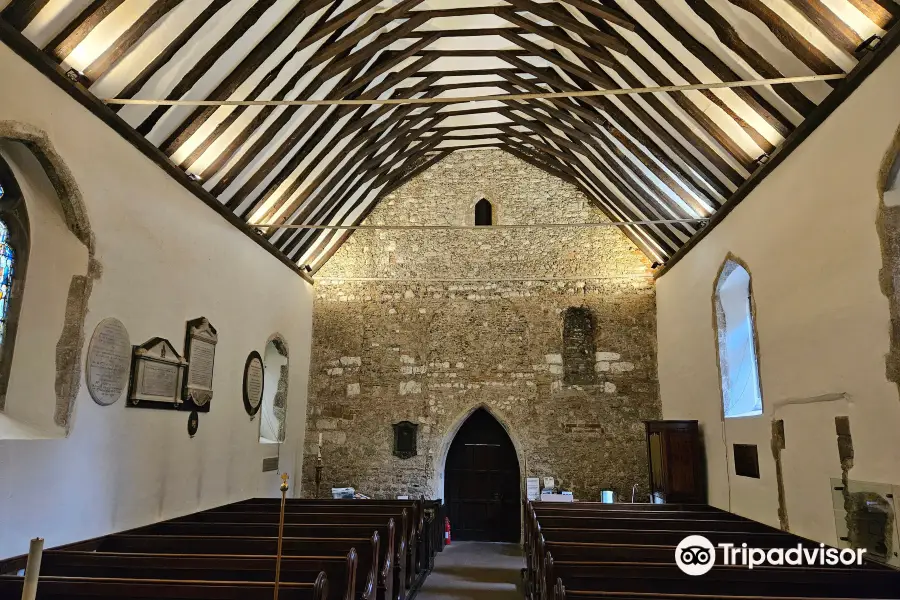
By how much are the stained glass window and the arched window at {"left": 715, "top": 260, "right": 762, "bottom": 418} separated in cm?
667

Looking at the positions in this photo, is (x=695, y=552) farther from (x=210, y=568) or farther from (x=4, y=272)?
(x=4, y=272)

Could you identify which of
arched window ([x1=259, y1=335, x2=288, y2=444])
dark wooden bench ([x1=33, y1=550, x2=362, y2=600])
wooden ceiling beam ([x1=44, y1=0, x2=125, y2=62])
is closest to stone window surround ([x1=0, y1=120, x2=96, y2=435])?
wooden ceiling beam ([x1=44, y1=0, x2=125, y2=62])

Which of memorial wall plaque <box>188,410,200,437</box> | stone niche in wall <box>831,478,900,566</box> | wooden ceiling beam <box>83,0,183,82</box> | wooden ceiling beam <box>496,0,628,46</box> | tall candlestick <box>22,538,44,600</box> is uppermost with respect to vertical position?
wooden ceiling beam <box>496,0,628,46</box>

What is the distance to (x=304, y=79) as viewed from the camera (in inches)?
258

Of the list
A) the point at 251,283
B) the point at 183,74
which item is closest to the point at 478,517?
the point at 251,283

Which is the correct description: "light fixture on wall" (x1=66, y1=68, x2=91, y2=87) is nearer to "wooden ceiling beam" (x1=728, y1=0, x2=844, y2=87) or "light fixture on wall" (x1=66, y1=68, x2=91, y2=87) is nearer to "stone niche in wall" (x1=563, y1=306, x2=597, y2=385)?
"wooden ceiling beam" (x1=728, y1=0, x2=844, y2=87)

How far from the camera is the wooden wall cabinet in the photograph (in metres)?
7.46

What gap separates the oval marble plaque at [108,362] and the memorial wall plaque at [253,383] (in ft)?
7.76

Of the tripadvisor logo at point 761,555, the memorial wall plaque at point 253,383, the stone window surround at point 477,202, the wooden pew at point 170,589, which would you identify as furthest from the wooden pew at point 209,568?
the stone window surround at point 477,202

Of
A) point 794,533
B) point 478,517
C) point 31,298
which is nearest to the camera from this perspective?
point 31,298

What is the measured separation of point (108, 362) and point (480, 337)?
5.80 m

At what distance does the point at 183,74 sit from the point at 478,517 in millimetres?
7503

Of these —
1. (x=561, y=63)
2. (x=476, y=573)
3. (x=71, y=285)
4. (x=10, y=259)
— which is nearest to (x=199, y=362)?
(x=71, y=285)

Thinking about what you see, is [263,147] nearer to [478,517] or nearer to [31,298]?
[31,298]
